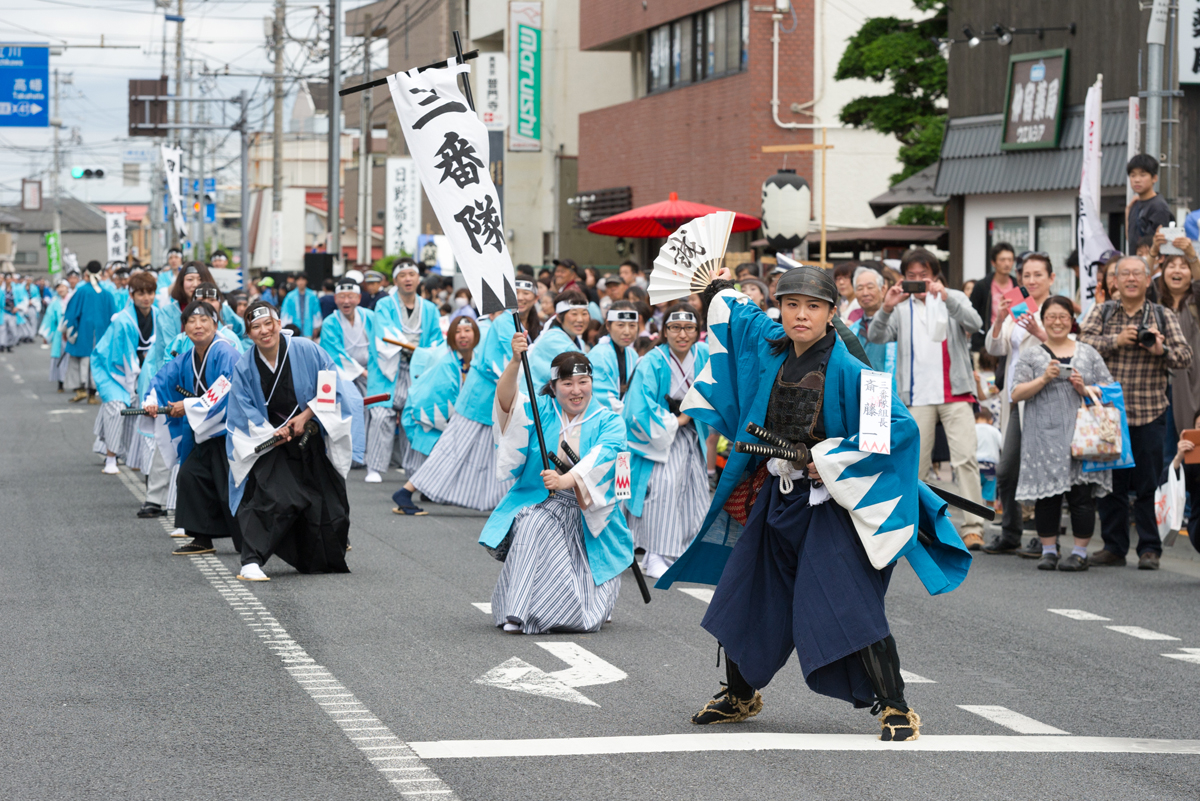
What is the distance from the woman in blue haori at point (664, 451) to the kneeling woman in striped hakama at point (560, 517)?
1.79m

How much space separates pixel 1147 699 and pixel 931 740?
1.44 metres

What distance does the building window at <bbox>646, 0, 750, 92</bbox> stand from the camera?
1092 inches

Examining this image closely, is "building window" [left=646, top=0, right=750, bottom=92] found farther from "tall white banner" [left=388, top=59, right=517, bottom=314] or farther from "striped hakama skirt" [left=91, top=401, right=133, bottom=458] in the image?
"tall white banner" [left=388, top=59, right=517, bottom=314]

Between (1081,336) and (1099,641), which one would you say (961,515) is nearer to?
(1081,336)

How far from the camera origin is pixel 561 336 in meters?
10.6

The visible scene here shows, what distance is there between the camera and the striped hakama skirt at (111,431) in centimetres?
1430

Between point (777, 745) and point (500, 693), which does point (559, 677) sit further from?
point (777, 745)

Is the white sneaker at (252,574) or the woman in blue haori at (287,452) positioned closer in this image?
the white sneaker at (252,574)

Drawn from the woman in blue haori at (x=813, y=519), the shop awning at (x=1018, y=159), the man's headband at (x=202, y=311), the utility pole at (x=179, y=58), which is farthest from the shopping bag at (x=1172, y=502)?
the utility pole at (x=179, y=58)

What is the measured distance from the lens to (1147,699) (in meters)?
6.47

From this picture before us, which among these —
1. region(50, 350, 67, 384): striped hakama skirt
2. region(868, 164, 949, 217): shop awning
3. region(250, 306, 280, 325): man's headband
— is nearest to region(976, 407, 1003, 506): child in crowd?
region(250, 306, 280, 325): man's headband

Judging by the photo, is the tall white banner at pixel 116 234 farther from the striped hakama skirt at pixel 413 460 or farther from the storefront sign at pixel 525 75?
the striped hakama skirt at pixel 413 460

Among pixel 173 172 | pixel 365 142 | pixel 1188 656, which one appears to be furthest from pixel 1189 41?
pixel 365 142

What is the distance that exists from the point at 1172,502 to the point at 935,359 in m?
2.14
